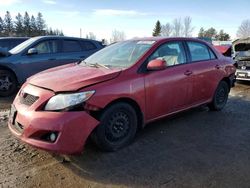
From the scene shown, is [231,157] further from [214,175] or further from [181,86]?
[181,86]

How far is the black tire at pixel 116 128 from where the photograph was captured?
3.75 metres

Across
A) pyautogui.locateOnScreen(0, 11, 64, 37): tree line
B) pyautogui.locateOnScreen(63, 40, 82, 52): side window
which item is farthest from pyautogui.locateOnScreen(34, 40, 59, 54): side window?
pyautogui.locateOnScreen(0, 11, 64, 37): tree line

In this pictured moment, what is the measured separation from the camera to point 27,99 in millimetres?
3795

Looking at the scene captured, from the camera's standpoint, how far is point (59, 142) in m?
3.37

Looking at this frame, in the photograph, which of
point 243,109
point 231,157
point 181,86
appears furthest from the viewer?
point 243,109

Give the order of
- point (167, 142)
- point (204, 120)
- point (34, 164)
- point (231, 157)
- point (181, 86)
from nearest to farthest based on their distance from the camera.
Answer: point (34, 164), point (231, 157), point (167, 142), point (181, 86), point (204, 120)

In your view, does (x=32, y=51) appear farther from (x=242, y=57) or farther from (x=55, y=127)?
(x=242, y=57)

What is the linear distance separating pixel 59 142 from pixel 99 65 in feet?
5.24

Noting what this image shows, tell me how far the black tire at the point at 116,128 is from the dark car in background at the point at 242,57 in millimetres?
7015

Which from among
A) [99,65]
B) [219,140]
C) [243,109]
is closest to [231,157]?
[219,140]

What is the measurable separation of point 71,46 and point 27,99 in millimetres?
5447

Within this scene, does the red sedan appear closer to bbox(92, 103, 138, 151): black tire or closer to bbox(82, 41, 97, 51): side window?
bbox(92, 103, 138, 151): black tire

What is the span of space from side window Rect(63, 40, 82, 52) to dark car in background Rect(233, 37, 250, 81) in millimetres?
5389

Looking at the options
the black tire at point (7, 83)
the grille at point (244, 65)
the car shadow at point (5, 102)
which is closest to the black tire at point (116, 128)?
the car shadow at point (5, 102)
